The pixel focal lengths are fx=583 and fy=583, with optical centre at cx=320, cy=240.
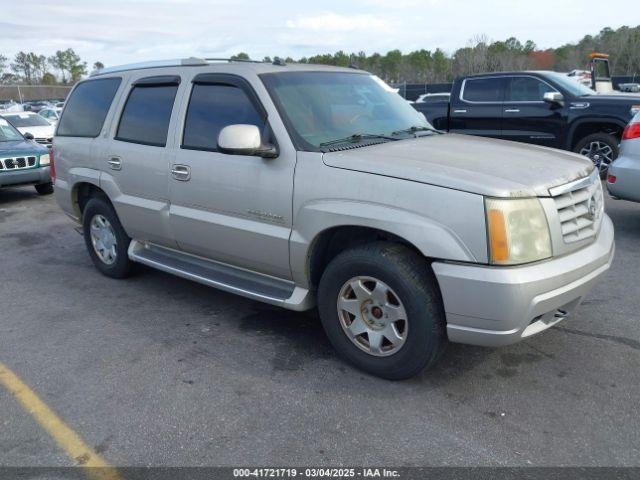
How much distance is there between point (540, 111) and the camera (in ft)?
32.0

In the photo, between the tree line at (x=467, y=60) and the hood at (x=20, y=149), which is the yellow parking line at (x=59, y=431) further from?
the tree line at (x=467, y=60)

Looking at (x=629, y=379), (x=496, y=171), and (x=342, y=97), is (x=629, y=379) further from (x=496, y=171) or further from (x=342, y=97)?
(x=342, y=97)

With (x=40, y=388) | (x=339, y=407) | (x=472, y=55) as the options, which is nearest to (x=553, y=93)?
(x=339, y=407)

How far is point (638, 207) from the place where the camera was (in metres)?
7.80

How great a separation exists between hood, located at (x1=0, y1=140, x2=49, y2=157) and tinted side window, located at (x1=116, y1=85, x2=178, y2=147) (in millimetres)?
5967

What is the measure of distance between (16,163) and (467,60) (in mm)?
48308

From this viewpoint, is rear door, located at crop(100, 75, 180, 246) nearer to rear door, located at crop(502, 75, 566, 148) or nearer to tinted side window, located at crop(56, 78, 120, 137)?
tinted side window, located at crop(56, 78, 120, 137)

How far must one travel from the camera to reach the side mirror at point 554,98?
30.6 feet

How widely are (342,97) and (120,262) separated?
2647 millimetres

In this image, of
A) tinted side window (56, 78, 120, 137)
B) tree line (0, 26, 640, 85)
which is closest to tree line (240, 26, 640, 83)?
tree line (0, 26, 640, 85)

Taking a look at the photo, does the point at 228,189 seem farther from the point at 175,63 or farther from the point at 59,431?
the point at 59,431

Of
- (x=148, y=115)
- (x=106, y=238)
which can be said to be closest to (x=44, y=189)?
(x=106, y=238)

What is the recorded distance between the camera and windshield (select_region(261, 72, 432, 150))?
385 centimetres

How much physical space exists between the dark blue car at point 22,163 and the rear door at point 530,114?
26.8ft
